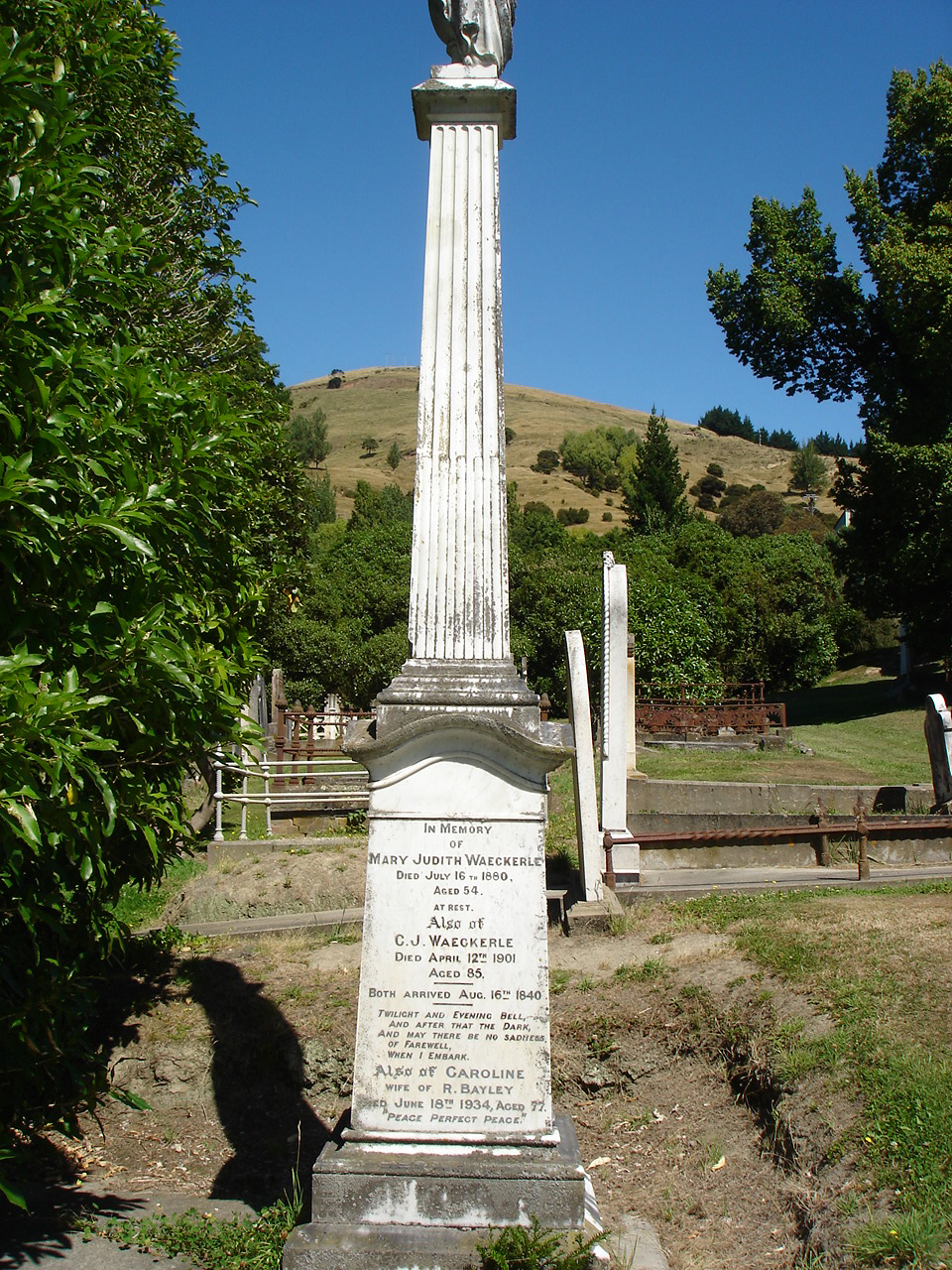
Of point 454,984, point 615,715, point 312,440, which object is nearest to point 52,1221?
point 454,984

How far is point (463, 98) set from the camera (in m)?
5.70

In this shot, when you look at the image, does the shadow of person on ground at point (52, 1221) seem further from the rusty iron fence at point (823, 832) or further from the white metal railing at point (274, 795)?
the rusty iron fence at point (823, 832)

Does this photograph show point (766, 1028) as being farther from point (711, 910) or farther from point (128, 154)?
point (128, 154)

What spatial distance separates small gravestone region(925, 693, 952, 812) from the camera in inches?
493

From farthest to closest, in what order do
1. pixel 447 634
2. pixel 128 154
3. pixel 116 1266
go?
pixel 128 154, pixel 447 634, pixel 116 1266

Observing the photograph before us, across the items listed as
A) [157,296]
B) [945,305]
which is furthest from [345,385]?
[157,296]

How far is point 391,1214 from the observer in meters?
4.42

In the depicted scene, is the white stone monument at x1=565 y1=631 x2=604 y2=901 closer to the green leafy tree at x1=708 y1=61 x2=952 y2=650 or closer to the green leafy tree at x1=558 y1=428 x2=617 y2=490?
the green leafy tree at x1=708 y1=61 x2=952 y2=650

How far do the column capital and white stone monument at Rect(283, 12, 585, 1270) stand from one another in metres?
1.32

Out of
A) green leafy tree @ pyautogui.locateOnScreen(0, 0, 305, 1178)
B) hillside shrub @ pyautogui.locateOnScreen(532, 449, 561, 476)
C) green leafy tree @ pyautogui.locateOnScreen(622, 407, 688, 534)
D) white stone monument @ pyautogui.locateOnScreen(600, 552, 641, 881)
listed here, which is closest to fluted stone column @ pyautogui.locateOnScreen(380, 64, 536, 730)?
green leafy tree @ pyautogui.locateOnScreen(0, 0, 305, 1178)

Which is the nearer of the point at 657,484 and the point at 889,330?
the point at 889,330

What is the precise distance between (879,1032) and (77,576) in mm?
5254

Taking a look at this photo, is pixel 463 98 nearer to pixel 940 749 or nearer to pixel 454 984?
pixel 454 984

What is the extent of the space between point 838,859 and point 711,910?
2.84 m
